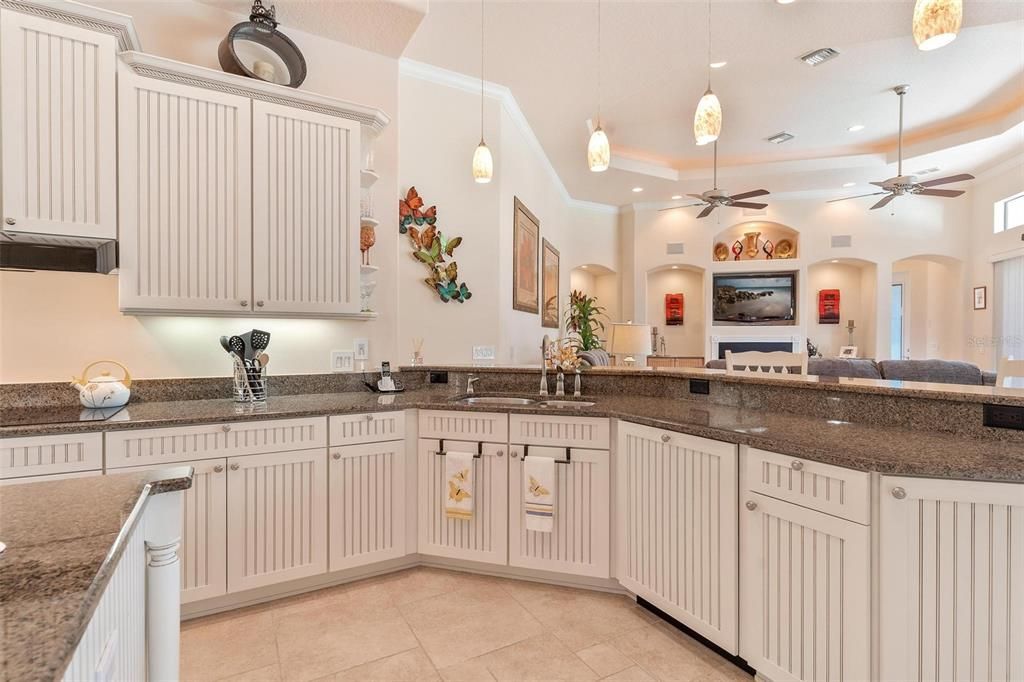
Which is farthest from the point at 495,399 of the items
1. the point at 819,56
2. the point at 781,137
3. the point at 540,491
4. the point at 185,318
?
the point at 781,137

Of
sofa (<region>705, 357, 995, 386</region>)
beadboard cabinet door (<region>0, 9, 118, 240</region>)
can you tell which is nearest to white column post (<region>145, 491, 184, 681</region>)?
beadboard cabinet door (<region>0, 9, 118, 240</region>)

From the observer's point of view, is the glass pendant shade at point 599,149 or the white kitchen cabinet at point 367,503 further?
the glass pendant shade at point 599,149

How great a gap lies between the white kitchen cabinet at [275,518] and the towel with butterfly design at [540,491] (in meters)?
1.00

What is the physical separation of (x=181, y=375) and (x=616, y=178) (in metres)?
5.35

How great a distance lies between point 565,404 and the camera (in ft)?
8.43

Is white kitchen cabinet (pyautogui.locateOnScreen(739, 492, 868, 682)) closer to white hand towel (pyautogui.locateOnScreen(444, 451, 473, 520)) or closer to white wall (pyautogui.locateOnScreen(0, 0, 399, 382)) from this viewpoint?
white hand towel (pyautogui.locateOnScreen(444, 451, 473, 520))

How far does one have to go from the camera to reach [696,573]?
189 cm

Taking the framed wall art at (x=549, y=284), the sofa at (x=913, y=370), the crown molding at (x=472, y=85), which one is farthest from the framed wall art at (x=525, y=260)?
the sofa at (x=913, y=370)

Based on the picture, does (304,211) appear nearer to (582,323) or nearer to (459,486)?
(459,486)

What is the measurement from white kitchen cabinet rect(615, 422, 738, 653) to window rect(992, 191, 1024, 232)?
719 cm

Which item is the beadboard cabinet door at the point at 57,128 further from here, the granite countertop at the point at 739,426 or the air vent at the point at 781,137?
the air vent at the point at 781,137

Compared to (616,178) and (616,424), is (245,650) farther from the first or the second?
(616,178)

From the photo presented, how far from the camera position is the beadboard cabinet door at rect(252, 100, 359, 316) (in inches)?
97.5

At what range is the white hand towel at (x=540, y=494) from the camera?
2348 millimetres
